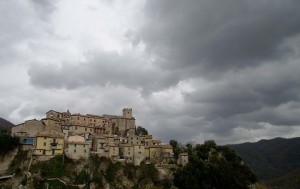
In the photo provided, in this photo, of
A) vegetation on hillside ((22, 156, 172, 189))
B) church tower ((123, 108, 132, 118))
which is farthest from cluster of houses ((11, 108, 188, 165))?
church tower ((123, 108, 132, 118))

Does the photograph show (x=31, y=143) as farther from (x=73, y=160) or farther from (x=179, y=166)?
(x=179, y=166)

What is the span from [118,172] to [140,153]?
1109cm

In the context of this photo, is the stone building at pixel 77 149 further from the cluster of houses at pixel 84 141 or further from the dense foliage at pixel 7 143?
the dense foliage at pixel 7 143

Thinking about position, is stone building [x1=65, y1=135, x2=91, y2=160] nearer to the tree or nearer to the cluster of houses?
the cluster of houses

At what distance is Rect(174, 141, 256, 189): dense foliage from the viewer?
82.6 m

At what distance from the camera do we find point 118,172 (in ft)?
287

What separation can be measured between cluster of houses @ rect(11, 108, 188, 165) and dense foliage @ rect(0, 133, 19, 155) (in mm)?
2351

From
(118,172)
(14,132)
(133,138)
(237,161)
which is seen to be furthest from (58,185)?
(237,161)

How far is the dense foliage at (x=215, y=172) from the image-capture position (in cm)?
8262

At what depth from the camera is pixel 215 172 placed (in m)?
83.7

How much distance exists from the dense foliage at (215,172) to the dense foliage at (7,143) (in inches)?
2010

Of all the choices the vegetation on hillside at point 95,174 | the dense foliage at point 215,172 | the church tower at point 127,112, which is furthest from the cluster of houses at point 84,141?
the dense foliage at point 215,172

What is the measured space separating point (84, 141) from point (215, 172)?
4263 cm

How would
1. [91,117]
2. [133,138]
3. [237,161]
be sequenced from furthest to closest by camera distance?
[91,117]
[133,138]
[237,161]
